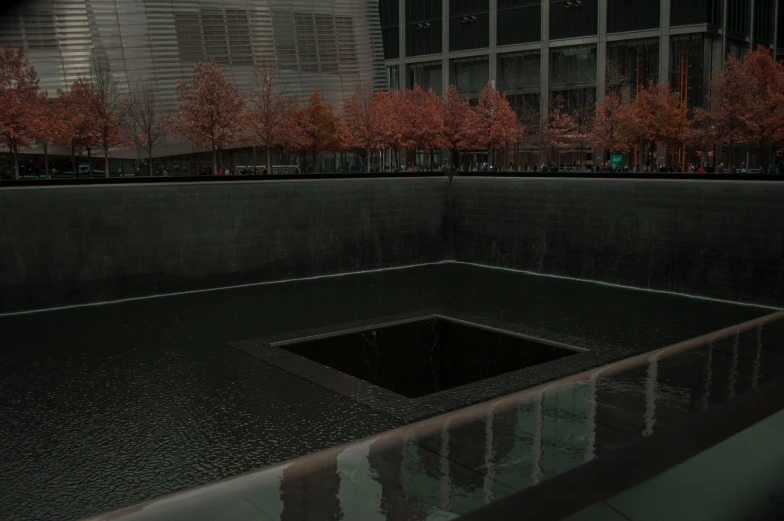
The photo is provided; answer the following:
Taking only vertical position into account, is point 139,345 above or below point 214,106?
below

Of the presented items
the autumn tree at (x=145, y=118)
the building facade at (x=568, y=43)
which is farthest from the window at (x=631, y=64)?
the autumn tree at (x=145, y=118)

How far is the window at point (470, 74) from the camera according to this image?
2427 inches

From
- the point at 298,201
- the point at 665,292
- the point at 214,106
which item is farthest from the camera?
the point at 214,106

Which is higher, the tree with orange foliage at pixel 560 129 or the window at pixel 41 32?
the window at pixel 41 32

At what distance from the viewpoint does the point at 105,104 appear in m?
Result: 40.1

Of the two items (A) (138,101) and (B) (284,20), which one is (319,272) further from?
(B) (284,20)

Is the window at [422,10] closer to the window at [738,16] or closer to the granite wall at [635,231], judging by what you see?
the window at [738,16]

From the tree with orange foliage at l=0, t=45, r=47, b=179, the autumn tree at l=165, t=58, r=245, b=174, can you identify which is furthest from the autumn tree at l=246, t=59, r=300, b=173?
the tree with orange foliage at l=0, t=45, r=47, b=179

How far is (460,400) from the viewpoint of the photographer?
1134 cm

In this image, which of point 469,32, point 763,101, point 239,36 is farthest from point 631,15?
point 239,36

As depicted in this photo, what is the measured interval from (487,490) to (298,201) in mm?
19102

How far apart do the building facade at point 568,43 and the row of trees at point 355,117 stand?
1828 millimetres

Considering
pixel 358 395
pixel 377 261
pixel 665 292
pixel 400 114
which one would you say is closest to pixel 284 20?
pixel 400 114

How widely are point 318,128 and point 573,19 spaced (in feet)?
69.5
